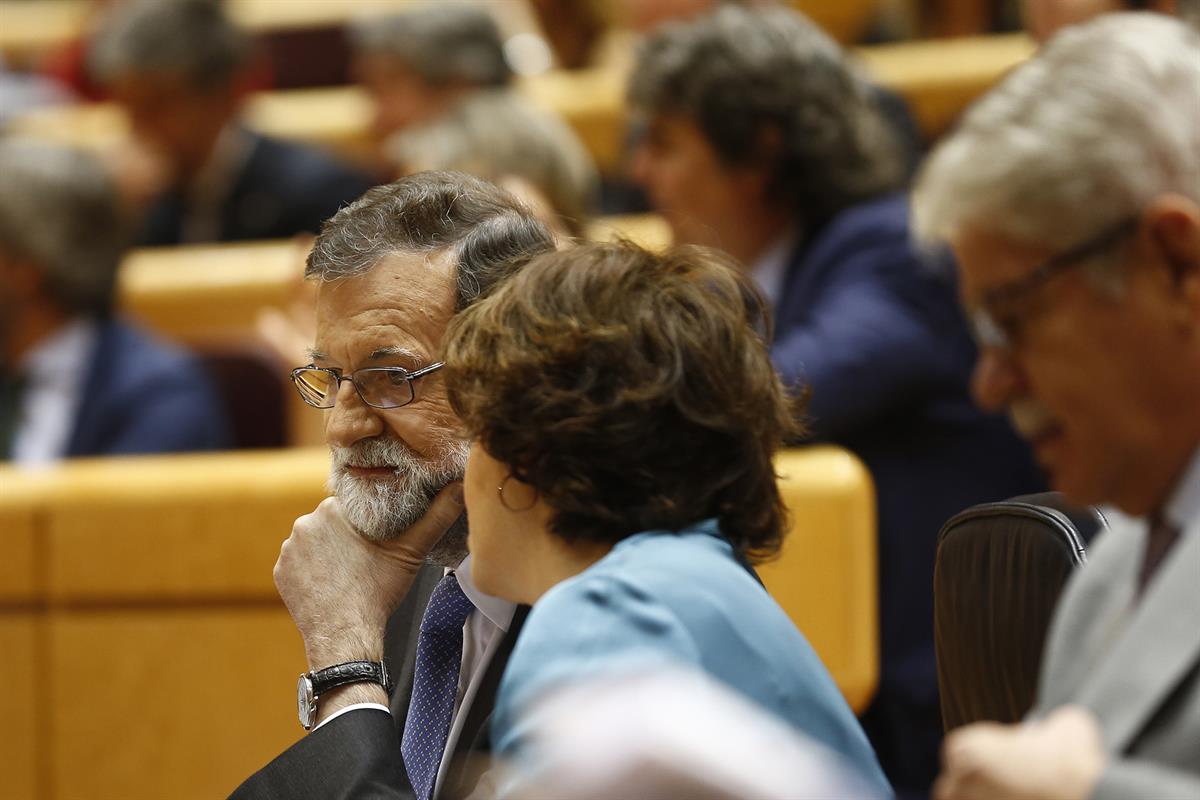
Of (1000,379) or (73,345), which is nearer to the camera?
(1000,379)

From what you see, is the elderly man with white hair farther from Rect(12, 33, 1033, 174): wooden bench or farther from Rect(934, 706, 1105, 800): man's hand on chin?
Rect(12, 33, 1033, 174): wooden bench

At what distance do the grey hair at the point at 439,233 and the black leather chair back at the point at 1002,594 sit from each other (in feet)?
1.84

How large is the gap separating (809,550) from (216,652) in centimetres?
109

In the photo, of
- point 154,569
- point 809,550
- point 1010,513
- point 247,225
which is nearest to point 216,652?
point 154,569

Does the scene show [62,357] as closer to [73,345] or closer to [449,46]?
[73,345]

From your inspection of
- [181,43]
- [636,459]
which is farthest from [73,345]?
[636,459]

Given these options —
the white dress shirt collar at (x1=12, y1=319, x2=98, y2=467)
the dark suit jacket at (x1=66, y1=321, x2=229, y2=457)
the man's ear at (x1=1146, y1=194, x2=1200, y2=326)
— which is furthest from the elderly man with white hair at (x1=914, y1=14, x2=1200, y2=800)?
the white dress shirt collar at (x1=12, y1=319, x2=98, y2=467)

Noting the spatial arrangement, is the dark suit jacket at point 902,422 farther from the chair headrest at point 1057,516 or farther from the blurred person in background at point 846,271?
the chair headrest at point 1057,516

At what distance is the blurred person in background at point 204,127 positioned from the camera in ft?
16.3

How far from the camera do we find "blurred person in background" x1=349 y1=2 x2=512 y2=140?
183 inches

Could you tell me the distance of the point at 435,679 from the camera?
6.16ft

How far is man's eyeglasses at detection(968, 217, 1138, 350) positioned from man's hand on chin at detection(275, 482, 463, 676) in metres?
0.73

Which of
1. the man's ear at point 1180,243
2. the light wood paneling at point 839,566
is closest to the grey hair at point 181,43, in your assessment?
the light wood paneling at point 839,566

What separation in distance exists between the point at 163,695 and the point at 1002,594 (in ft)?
6.25
